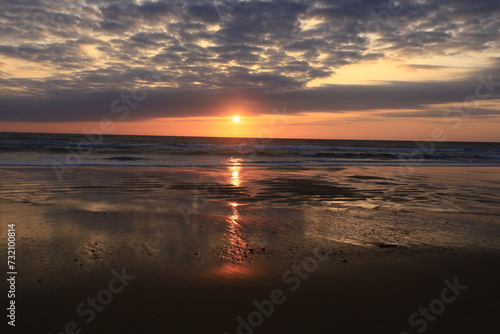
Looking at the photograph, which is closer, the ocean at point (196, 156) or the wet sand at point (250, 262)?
the wet sand at point (250, 262)

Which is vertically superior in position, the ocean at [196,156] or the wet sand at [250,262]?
the wet sand at [250,262]

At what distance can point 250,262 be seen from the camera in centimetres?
557

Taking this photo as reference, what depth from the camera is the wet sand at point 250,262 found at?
394 cm

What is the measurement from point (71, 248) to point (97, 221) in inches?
76.6

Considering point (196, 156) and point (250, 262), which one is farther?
point (196, 156)

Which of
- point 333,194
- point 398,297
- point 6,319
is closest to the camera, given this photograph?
point 6,319

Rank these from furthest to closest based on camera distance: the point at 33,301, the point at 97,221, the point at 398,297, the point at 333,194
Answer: the point at 333,194, the point at 97,221, the point at 398,297, the point at 33,301

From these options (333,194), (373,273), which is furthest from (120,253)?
(333,194)

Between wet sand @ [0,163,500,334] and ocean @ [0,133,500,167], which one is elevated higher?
wet sand @ [0,163,500,334]

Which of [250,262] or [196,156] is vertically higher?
[250,262]

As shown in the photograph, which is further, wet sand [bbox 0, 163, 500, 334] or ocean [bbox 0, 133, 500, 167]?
ocean [bbox 0, 133, 500, 167]

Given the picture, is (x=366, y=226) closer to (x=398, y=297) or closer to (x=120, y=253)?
(x=398, y=297)

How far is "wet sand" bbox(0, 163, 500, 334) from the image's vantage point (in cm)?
394

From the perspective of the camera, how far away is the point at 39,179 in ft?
49.8
